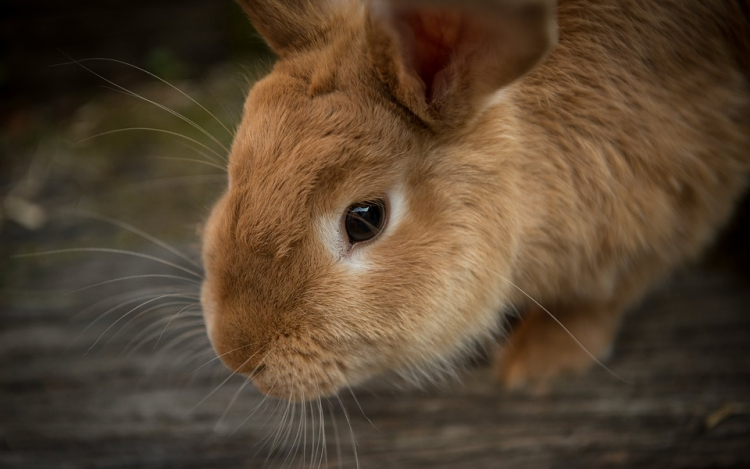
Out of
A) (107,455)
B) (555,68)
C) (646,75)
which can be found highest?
(555,68)

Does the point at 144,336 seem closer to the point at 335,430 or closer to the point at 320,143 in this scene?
the point at 335,430

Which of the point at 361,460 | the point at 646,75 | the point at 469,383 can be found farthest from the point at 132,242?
the point at 646,75

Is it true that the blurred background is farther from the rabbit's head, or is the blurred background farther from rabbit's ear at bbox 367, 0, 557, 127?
rabbit's ear at bbox 367, 0, 557, 127

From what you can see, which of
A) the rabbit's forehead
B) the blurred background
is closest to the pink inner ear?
the rabbit's forehead

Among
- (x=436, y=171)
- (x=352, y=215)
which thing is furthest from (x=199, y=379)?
(x=436, y=171)

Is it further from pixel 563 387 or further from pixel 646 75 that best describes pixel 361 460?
pixel 646 75

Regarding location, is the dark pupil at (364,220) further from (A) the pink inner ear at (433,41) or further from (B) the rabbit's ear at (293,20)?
(B) the rabbit's ear at (293,20)
